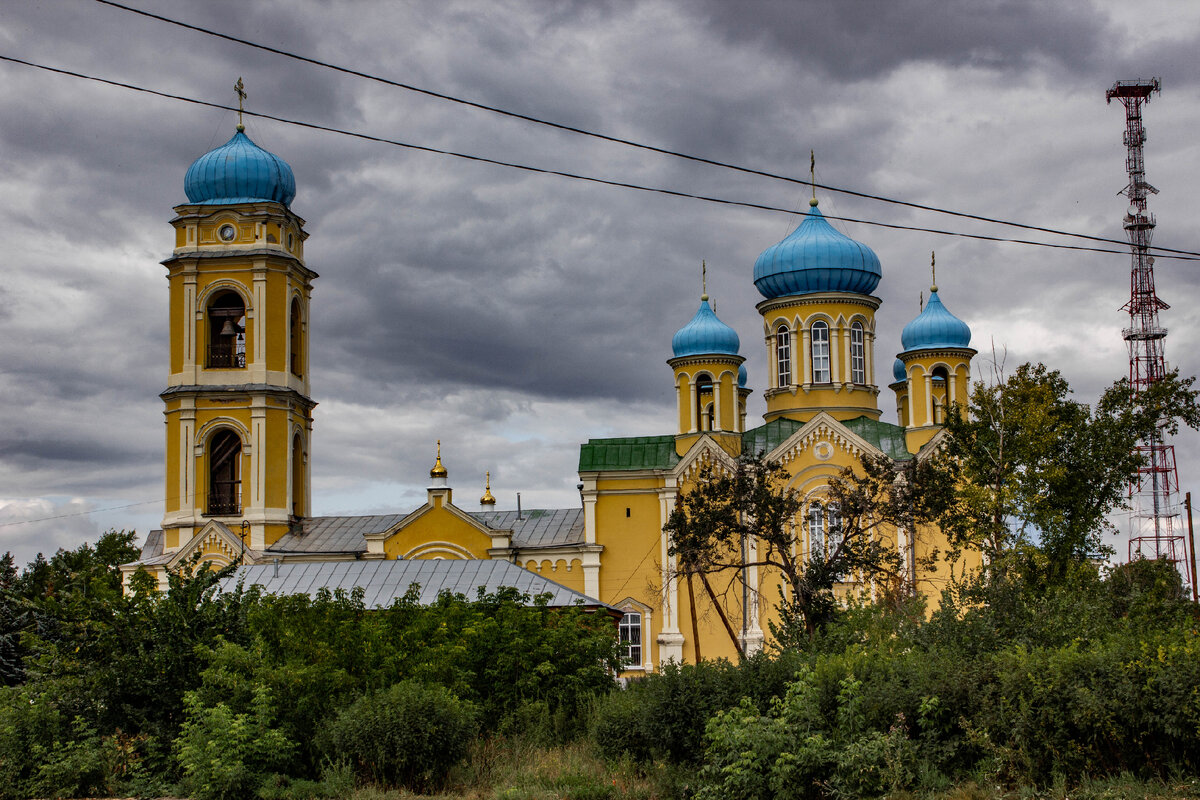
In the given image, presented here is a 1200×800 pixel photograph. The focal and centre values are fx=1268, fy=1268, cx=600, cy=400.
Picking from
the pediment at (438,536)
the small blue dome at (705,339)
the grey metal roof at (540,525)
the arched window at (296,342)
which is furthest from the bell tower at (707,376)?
the arched window at (296,342)

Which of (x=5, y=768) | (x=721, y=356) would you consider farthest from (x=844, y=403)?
(x=5, y=768)

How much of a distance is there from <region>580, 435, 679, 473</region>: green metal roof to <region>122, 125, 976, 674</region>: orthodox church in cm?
5

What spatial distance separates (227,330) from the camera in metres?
34.0

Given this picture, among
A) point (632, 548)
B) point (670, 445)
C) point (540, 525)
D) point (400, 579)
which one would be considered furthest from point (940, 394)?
point (400, 579)

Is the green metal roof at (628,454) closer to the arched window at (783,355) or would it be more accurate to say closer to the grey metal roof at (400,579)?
the arched window at (783,355)

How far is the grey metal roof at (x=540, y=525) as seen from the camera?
3294cm

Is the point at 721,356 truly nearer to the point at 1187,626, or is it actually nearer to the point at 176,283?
the point at 176,283

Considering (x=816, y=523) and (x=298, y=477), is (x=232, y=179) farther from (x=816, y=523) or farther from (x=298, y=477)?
(x=816, y=523)

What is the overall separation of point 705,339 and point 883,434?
17.3 feet

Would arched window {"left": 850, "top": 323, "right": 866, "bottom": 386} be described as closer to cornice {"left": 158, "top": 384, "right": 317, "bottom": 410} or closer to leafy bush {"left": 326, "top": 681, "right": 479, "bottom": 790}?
cornice {"left": 158, "top": 384, "right": 317, "bottom": 410}

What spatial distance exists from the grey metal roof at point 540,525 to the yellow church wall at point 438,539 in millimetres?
840

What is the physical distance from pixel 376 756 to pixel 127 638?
433cm

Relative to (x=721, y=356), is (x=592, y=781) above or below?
below

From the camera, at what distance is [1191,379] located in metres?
24.9
